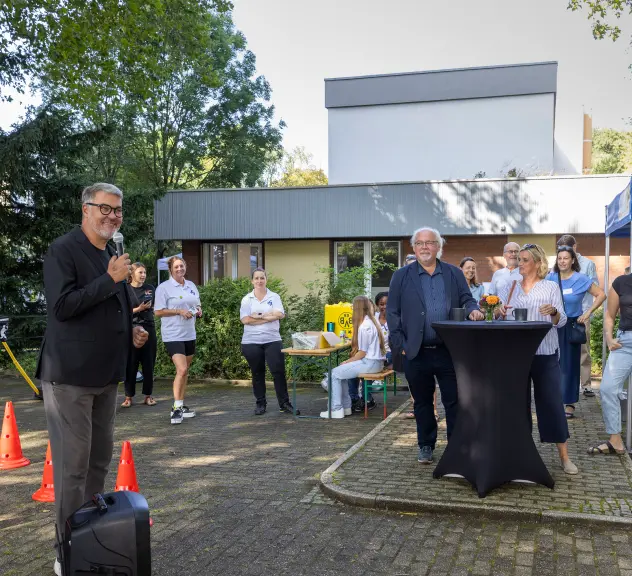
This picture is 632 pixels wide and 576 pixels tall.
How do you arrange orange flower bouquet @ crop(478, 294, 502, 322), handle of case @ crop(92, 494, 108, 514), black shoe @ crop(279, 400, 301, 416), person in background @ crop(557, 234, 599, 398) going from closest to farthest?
handle of case @ crop(92, 494, 108, 514)
orange flower bouquet @ crop(478, 294, 502, 322)
person in background @ crop(557, 234, 599, 398)
black shoe @ crop(279, 400, 301, 416)

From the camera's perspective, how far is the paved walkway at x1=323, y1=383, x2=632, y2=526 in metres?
4.81

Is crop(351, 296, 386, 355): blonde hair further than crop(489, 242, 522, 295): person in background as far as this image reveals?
No

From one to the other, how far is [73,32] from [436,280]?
12.4 m

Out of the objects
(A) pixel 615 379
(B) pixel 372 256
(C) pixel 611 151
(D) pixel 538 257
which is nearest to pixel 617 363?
(A) pixel 615 379

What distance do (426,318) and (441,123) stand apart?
91.9ft

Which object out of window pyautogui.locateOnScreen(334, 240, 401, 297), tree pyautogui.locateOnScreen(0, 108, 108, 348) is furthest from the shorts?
window pyautogui.locateOnScreen(334, 240, 401, 297)

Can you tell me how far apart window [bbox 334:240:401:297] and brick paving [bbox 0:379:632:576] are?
50.7ft

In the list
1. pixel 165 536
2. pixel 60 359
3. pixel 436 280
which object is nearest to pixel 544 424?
pixel 436 280

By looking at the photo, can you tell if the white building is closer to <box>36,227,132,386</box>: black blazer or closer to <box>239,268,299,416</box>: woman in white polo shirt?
<box>239,268,299,416</box>: woman in white polo shirt

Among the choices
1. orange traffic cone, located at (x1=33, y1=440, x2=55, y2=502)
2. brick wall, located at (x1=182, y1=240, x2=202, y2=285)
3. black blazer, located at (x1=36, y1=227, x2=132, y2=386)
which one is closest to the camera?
Result: black blazer, located at (x1=36, y1=227, x2=132, y2=386)

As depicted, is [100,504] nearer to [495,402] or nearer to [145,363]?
[495,402]

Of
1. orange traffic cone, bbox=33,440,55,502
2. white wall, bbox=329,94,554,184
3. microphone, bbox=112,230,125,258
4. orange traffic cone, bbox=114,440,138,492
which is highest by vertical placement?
white wall, bbox=329,94,554,184

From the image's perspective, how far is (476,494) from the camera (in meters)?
5.17

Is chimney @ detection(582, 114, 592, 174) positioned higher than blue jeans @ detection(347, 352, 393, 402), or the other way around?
chimney @ detection(582, 114, 592, 174)
